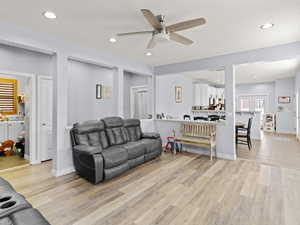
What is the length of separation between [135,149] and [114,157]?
0.59 m

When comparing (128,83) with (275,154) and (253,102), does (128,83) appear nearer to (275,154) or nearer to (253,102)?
(275,154)

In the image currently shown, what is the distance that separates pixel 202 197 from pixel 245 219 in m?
0.58

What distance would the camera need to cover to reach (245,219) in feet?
6.20

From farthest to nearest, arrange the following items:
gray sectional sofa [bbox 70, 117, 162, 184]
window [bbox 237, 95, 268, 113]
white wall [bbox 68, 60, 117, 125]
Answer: window [bbox 237, 95, 268, 113] < white wall [bbox 68, 60, 117, 125] < gray sectional sofa [bbox 70, 117, 162, 184]

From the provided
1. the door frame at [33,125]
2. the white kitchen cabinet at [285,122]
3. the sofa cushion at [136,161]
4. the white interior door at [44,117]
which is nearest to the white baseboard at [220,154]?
the sofa cushion at [136,161]

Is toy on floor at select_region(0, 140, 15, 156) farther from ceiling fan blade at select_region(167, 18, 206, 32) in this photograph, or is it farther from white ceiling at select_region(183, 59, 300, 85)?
white ceiling at select_region(183, 59, 300, 85)

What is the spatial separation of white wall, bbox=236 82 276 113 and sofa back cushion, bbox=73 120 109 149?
8876mm

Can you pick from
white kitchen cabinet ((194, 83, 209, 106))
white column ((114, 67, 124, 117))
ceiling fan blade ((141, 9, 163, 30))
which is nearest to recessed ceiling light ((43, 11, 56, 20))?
ceiling fan blade ((141, 9, 163, 30))

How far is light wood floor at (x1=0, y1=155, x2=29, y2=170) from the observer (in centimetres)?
356

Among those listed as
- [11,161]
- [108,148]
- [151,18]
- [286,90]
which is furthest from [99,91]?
[286,90]

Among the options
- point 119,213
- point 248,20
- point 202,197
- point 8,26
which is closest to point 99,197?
point 119,213

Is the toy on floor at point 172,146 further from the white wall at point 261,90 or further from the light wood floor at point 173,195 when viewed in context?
the white wall at point 261,90

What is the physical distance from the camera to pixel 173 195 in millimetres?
2414

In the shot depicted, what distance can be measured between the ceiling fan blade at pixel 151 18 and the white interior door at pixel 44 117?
3068 mm
